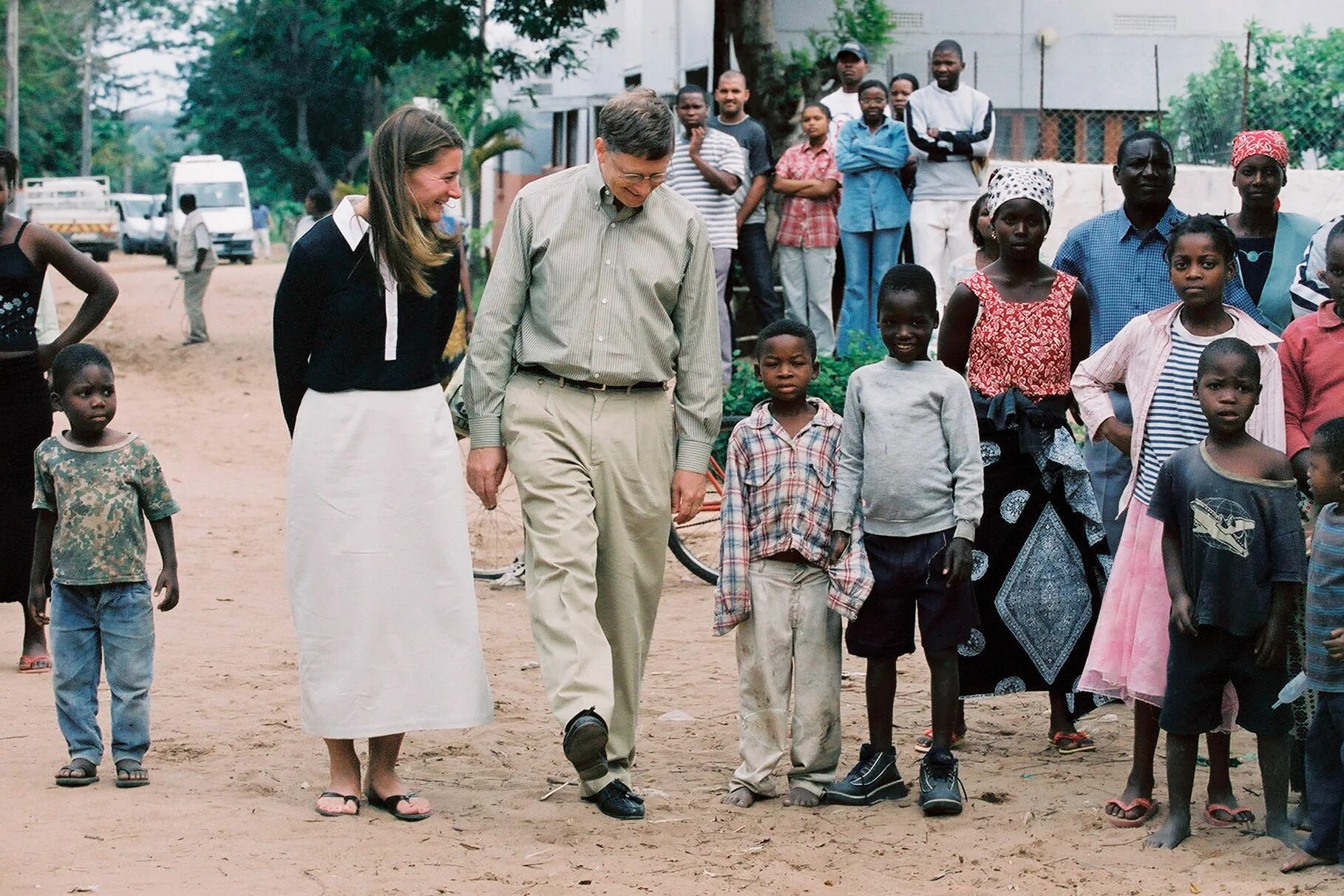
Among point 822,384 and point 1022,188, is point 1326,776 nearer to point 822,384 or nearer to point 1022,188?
point 1022,188

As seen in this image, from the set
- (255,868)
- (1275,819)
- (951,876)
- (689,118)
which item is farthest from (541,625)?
(689,118)

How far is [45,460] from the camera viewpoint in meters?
5.49

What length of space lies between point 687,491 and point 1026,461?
1.31 m

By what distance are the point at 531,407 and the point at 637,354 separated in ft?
1.22

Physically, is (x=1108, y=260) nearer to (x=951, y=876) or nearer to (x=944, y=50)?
(x=951, y=876)

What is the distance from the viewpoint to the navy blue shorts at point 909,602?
5324mm

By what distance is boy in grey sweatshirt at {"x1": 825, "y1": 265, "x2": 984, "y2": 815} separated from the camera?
530 cm

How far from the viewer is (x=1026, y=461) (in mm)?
5887

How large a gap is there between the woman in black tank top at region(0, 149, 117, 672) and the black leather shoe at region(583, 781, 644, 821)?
9.56 ft

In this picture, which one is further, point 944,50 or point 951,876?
point 944,50

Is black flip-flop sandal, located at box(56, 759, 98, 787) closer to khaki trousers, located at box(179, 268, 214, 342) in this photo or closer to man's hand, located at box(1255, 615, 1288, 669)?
man's hand, located at box(1255, 615, 1288, 669)

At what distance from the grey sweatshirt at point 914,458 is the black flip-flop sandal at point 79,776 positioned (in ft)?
8.39

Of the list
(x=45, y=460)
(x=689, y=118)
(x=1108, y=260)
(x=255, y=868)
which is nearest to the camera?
(x=255, y=868)

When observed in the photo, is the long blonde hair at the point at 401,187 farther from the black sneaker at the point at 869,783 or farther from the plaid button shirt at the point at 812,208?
the plaid button shirt at the point at 812,208
